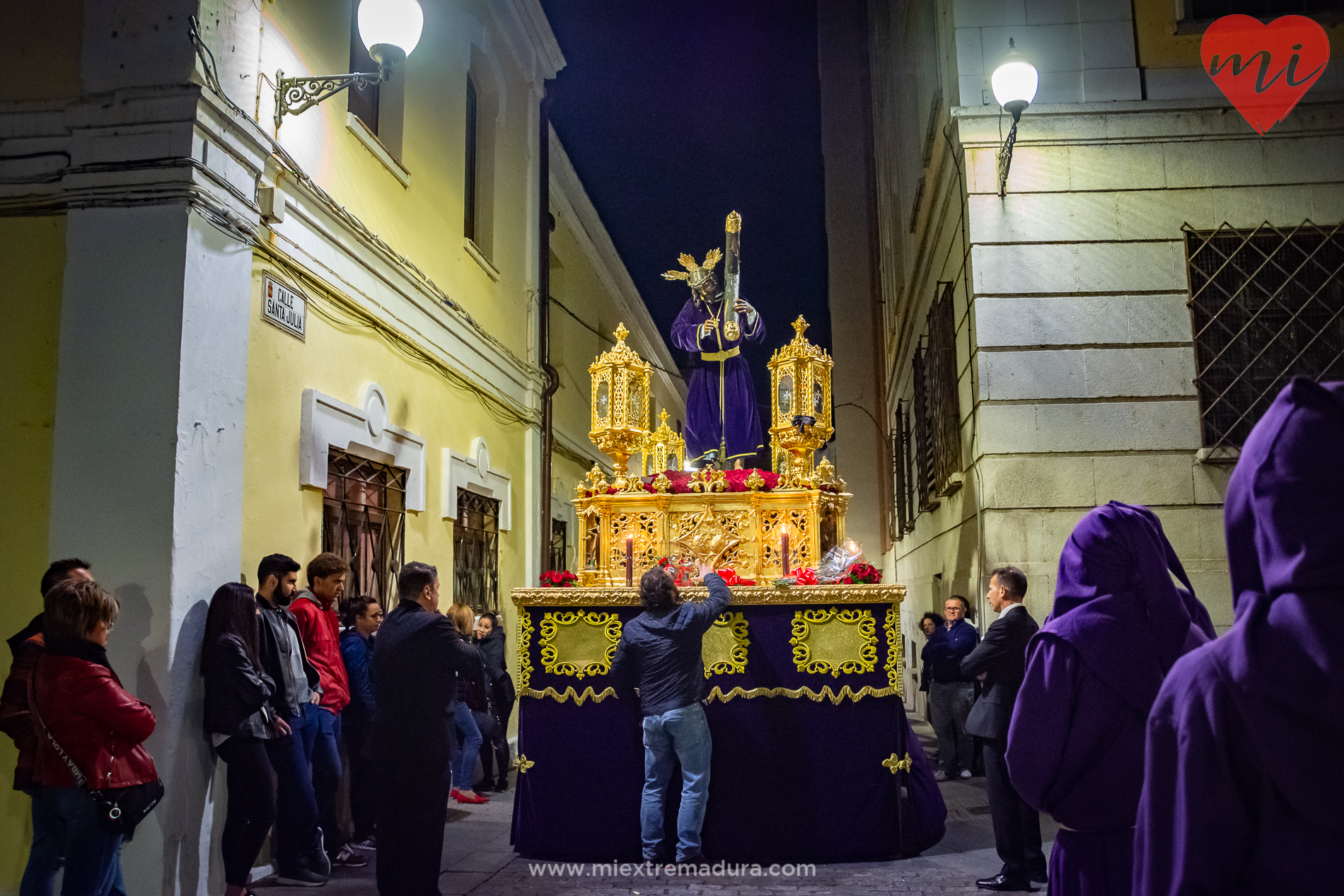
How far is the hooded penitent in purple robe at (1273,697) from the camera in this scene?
1.57m

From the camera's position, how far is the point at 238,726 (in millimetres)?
5184

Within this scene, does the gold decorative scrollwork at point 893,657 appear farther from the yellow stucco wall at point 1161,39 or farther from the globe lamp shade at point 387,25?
the yellow stucco wall at point 1161,39

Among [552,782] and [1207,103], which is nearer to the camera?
[552,782]

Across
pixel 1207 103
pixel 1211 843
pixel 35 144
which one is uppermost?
pixel 1207 103

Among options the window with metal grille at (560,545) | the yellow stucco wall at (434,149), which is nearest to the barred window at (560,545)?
the window with metal grille at (560,545)

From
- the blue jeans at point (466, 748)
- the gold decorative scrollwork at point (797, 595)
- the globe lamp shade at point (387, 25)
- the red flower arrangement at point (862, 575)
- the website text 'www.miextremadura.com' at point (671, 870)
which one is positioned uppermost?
the globe lamp shade at point (387, 25)

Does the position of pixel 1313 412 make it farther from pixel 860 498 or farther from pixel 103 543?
pixel 860 498

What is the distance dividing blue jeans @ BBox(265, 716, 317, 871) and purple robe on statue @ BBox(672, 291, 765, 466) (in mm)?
3724

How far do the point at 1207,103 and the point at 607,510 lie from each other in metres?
5.66

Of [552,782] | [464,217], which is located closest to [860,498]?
[464,217]

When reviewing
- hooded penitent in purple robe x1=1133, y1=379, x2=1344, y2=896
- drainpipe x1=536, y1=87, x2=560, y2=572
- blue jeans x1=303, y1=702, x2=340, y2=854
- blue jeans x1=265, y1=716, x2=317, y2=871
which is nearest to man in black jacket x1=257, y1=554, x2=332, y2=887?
blue jeans x1=265, y1=716, x2=317, y2=871

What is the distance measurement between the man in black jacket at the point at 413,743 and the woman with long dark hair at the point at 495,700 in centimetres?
367

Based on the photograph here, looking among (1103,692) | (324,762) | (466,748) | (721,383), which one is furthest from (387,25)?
(1103,692)

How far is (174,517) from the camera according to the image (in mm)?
5191
